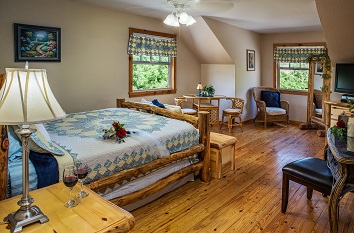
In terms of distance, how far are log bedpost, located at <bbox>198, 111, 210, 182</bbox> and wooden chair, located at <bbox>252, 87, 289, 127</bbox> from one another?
3.78 meters

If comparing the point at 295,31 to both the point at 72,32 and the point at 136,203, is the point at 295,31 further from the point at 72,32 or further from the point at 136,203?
the point at 136,203

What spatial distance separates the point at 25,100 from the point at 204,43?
210 inches

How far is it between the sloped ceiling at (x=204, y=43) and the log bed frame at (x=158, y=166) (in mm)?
2396

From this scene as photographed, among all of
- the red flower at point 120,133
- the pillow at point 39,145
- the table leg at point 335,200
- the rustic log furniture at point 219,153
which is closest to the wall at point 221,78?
the rustic log furniture at point 219,153

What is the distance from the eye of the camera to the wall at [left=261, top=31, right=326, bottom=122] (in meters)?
6.88

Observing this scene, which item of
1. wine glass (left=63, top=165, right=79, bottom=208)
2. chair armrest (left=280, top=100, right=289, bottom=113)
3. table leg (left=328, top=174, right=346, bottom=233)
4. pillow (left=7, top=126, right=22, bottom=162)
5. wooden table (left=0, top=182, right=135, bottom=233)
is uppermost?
chair armrest (left=280, top=100, right=289, bottom=113)

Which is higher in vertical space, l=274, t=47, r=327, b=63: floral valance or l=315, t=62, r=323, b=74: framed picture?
l=274, t=47, r=327, b=63: floral valance

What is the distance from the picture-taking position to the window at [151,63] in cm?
531

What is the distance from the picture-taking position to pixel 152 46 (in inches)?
222

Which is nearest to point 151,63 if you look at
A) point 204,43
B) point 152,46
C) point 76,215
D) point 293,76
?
point 152,46

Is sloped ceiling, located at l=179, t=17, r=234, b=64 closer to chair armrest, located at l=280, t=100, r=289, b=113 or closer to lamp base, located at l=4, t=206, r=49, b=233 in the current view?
chair armrest, located at l=280, t=100, r=289, b=113

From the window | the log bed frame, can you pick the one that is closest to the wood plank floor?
the log bed frame

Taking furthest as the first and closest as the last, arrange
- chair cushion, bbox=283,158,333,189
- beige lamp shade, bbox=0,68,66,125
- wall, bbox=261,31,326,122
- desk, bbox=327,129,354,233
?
wall, bbox=261,31,326,122
chair cushion, bbox=283,158,333,189
desk, bbox=327,129,354,233
beige lamp shade, bbox=0,68,66,125

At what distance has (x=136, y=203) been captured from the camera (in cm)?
284
